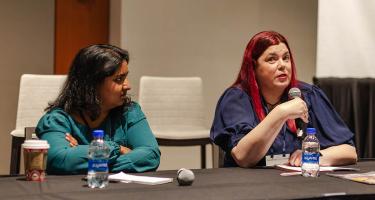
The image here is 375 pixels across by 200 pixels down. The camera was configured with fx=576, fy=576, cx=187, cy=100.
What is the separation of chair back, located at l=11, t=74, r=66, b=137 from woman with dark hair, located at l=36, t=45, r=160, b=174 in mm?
1460

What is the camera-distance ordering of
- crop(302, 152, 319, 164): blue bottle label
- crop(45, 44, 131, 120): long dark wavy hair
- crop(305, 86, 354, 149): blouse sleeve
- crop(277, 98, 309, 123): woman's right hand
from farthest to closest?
1. crop(305, 86, 354, 149): blouse sleeve
2. crop(45, 44, 131, 120): long dark wavy hair
3. crop(277, 98, 309, 123): woman's right hand
4. crop(302, 152, 319, 164): blue bottle label

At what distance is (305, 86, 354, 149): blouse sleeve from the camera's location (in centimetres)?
263

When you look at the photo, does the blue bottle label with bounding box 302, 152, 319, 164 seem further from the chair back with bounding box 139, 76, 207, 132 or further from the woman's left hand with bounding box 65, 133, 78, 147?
the chair back with bounding box 139, 76, 207, 132

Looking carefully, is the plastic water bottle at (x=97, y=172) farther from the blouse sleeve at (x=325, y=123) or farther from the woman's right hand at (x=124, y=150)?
the blouse sleeve at (x=325, y=123)

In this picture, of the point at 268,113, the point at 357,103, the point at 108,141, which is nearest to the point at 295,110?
the point at 268,113

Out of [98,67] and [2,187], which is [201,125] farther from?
[2,187]

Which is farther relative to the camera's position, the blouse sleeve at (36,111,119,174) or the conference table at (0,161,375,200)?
the blouse sleeve at (36,111,119,174)

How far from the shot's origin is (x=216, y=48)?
521cm

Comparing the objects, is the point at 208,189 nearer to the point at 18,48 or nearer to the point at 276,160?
the point at 276,160

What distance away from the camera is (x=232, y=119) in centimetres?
258

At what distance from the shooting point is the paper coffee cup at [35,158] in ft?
6.34

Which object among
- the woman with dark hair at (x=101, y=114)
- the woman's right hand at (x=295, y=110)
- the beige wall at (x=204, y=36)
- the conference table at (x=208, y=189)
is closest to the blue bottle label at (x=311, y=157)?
the conference table at (x=208, y=189)

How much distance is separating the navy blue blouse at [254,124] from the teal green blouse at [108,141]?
0.32m

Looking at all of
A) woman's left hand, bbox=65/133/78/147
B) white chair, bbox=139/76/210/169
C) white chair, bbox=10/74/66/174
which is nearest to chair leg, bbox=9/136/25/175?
white chair, bbox=10/74/66/174
